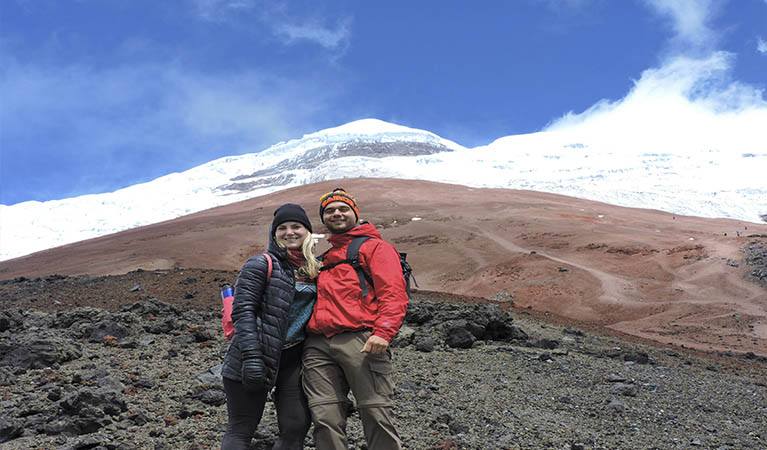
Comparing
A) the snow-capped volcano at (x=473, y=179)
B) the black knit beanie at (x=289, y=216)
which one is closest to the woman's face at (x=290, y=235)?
the black knit beanie at (x=289, y=216)

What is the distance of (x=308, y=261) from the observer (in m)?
2.91

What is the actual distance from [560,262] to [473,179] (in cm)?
5107

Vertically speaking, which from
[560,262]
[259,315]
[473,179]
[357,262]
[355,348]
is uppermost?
[473,179]

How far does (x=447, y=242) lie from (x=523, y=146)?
84.9m

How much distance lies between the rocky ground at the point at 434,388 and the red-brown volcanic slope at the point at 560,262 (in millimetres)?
6072

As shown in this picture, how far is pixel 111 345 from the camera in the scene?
255 inches

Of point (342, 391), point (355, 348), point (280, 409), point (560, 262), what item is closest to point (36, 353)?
point (280, 409)

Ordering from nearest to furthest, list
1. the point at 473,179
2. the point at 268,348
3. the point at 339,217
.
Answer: the point at 268,348 → the point at 339,217 → the point at 473,179

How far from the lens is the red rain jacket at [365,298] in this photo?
2.71 meters

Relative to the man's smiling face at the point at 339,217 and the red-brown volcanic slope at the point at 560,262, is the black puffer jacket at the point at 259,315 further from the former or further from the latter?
the red-brown volcanic slope at the point at 560,262

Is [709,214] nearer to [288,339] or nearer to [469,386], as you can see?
[469,386]

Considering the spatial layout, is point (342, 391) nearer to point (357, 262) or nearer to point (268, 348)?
point (268, 348)

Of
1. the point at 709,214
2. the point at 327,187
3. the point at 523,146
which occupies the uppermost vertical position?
the point at 523,146

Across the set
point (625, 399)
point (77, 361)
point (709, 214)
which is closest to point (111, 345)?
point (77, 361)
